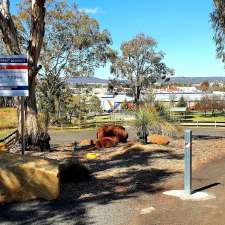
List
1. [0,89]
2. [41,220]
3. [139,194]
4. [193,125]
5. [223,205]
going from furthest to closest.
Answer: [193,125] → [0,89] → [139,194] → [223,205] → [41,220]

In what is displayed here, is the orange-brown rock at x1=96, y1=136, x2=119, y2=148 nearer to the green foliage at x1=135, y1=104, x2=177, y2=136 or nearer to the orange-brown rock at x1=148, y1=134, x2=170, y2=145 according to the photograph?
the green foliage at x1=135, y1=104, x2=177, y2=136

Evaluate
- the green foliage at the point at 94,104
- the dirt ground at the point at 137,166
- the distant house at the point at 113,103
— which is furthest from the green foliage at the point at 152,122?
the green foliage at the point at 94,104

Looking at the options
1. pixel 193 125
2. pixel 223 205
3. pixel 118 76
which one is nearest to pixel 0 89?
pixel 223 205

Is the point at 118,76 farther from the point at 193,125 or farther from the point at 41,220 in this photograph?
the point at 41,220

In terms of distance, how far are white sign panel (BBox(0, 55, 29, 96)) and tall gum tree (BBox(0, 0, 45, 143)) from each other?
411cm

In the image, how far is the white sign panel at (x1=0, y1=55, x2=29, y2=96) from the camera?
36.5 ft

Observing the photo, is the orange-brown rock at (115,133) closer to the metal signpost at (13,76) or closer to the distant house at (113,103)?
the metal signpost at (13,76)

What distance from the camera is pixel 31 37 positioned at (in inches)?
610

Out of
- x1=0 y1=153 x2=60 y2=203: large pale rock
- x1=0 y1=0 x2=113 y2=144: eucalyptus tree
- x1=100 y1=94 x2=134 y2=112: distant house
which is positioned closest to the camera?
x1=0 y1=153 x2=60 y2=203: large pale rock

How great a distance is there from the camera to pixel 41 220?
7.21 metres

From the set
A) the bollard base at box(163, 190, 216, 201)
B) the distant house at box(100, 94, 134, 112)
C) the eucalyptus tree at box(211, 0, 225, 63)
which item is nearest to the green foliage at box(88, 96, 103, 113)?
the distant house at box(100, 94, 134, 112)

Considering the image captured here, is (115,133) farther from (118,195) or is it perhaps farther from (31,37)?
(118,195)

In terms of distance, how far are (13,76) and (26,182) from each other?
354 cm

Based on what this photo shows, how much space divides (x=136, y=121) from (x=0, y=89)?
6887 mm
